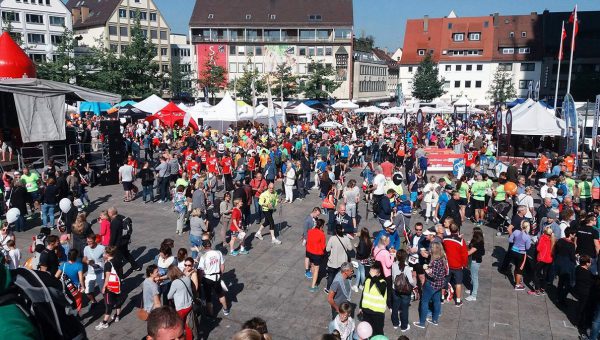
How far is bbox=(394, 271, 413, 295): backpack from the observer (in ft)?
25.2

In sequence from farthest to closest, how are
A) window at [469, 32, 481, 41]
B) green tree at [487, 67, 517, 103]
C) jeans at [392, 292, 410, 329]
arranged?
window at [469, 32, 481, 41] < green tree at [487, 67, 517, 103] < jeans at [392, 292, 410, 329]

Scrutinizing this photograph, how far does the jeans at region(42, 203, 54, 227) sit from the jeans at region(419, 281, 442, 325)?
10.9 metres

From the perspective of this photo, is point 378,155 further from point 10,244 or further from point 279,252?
point 10,244

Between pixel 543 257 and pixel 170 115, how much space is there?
2526 cm

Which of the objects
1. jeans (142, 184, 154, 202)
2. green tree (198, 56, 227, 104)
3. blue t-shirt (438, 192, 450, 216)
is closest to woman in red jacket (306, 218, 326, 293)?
blue t-shirt (438, 192, 450, 216)

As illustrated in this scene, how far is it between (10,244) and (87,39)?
228 ft

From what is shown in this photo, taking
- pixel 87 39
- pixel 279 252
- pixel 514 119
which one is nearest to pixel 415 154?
pixel 514 119

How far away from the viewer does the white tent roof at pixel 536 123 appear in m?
22.8

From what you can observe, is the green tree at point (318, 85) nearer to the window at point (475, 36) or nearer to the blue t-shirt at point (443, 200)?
the window at point (475, 36)

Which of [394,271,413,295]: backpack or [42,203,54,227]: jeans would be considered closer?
[394,271,413,295]: backpack

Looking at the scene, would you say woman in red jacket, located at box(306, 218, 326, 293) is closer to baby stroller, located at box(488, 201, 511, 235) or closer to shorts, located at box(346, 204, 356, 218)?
shorts, located at box(346, 204, 356, 218)

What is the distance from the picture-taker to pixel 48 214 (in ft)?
44.3

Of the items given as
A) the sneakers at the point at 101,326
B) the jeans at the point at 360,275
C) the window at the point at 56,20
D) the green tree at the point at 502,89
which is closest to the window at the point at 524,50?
the green tree at the point at 502,89

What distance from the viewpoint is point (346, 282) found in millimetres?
7586
